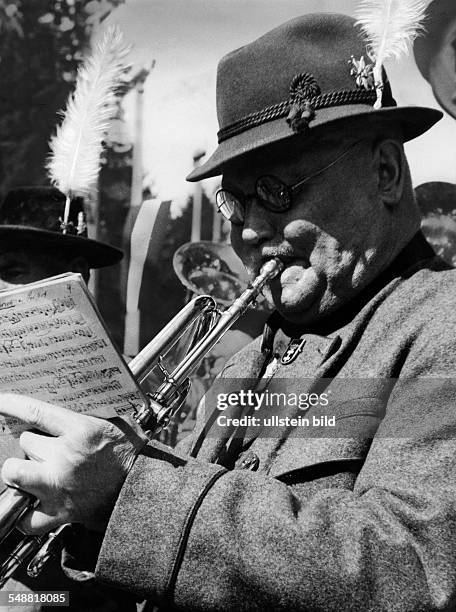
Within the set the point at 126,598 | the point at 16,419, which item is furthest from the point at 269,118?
the point at 126,598

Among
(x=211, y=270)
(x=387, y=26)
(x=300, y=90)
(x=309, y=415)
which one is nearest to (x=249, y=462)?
(x=309, y=415)

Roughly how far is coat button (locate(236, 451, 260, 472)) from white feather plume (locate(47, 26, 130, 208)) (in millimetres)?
1793

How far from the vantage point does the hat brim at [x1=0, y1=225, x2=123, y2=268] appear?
157 inches

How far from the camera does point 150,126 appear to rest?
13.8 feet

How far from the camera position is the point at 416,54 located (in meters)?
3.21

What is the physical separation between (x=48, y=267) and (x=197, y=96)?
1103mm

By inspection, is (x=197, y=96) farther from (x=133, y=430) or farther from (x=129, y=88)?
(x=133, y=430)

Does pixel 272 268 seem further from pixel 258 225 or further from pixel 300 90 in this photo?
pixel 300 90

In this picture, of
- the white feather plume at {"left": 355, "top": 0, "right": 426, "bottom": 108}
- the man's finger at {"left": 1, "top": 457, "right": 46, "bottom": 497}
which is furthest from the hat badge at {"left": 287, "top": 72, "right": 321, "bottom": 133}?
the man's finger at {"left": 1, "top": 457, "right": 46, "bottom": 497}

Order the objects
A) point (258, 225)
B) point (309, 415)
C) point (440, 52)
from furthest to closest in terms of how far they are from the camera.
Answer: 1. point (440, 52)
2. point (258, 225)
3. point (309, 415)

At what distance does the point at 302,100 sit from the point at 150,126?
1983 mm

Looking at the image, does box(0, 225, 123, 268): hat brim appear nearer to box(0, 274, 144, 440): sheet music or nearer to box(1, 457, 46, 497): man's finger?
box(0, 274, 144, 440): sheet music

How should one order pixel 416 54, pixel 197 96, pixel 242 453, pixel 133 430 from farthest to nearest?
pixel 197 96 < pixel 416 54 < pixel 242 453 < pixel 133 430

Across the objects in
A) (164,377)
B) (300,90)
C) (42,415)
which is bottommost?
(164,377)
